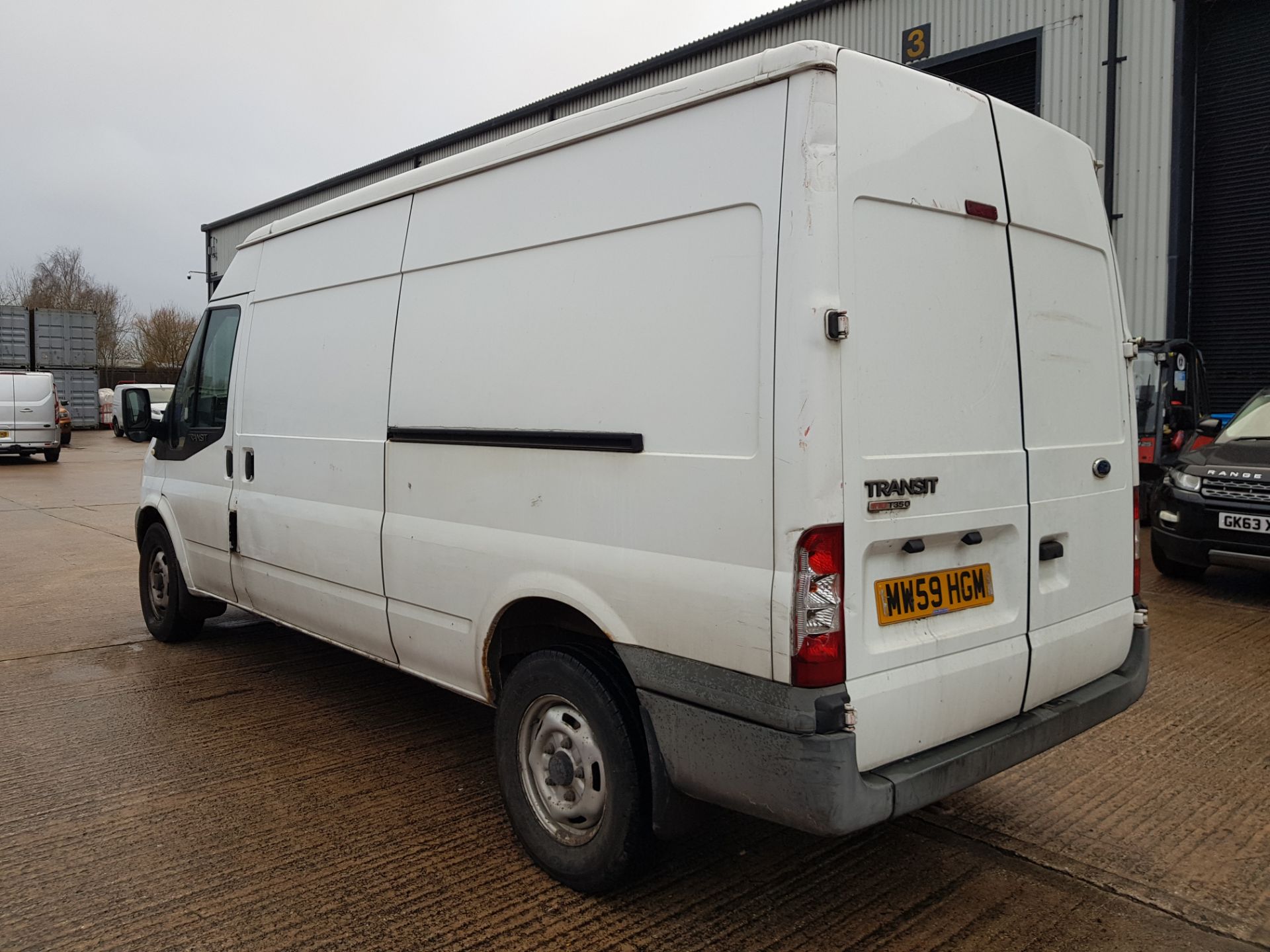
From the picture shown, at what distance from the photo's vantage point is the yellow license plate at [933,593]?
265 centimetres

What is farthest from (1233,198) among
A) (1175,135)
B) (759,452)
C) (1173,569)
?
(759,452)

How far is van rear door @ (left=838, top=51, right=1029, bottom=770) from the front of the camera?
259 cm

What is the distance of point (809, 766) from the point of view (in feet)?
8.11

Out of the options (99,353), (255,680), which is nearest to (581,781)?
(255,680)

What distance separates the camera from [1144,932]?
9.40ft

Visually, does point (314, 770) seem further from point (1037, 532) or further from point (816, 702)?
point (1037, 532)

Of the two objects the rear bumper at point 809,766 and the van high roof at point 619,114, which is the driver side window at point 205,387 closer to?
the van high roof at point 619,114

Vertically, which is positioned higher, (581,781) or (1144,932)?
(581,781)

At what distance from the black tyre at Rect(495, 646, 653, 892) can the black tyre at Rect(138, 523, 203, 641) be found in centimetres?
338

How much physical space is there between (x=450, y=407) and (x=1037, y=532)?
6.67 ft

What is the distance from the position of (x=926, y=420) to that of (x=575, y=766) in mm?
1494

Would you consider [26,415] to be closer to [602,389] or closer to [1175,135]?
[1175,135]

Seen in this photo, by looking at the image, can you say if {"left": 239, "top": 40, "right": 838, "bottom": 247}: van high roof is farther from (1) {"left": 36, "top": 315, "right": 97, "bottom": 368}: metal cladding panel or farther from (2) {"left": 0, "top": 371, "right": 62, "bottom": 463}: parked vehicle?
(1) {"left": 36, "top": 315, "right": 97, "bottom": 368}: metal cladding panel

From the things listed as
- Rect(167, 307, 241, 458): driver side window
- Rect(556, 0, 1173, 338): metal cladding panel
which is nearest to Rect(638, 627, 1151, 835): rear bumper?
Rect(167, 307, 241, 458): driver side window
